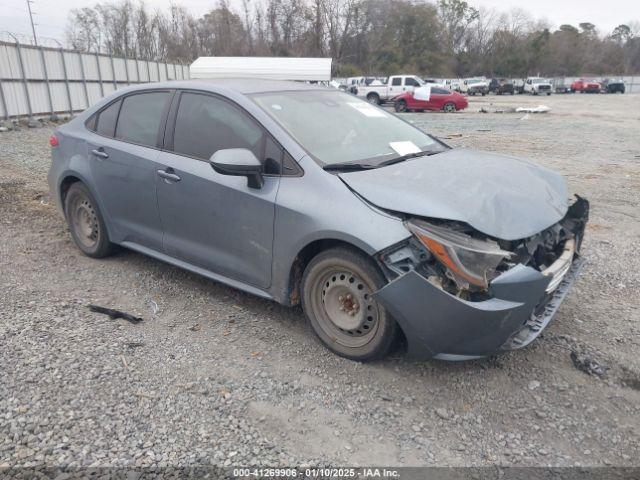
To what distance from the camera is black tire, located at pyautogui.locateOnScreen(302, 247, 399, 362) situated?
2977 millimetres

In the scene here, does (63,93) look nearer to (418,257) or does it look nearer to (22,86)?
(22,86)

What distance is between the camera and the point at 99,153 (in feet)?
14.7

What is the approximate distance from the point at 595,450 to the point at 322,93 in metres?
3.09

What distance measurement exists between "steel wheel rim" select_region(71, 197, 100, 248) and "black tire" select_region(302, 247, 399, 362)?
2534 mm

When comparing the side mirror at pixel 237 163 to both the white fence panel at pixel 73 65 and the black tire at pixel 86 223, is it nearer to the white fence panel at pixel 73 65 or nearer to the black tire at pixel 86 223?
the black tire at pixel 86 223

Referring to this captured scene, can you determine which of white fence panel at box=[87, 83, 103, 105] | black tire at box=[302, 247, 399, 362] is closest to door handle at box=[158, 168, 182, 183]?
black tire at box=[302, 247, 399, 362]

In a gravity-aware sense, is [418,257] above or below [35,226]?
above

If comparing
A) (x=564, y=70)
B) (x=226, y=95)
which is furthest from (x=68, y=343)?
(x=564, y=70)

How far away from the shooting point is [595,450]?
2512 mm

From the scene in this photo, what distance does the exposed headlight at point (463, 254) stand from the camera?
8.90 feet

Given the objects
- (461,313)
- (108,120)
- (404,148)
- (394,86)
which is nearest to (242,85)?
(404,148)

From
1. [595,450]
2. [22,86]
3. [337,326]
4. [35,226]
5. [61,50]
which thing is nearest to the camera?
[595,450]

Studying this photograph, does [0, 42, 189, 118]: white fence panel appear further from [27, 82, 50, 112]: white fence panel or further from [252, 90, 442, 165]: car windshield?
[252, 90, 442, 165]: car windshield

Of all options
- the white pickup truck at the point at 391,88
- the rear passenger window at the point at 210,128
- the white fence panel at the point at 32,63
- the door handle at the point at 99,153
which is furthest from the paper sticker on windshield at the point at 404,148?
the white pickup truck at the point at 391,88
